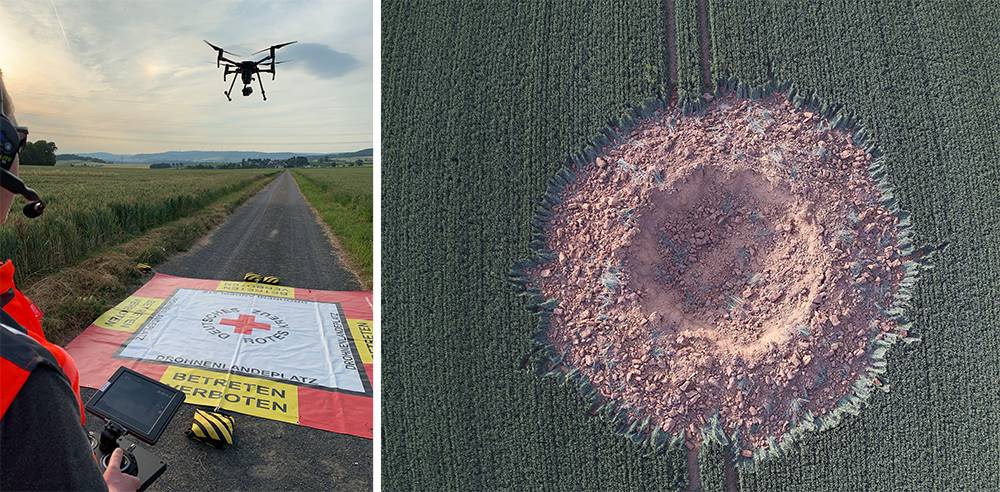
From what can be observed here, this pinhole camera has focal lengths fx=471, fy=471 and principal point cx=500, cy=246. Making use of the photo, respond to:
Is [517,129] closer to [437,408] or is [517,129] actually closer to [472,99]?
[472,99]

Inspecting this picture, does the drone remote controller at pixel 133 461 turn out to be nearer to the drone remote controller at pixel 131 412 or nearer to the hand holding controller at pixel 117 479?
the drone remote controller at pixel 131 412

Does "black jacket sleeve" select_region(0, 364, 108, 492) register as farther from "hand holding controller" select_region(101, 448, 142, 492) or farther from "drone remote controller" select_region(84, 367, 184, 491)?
"drone remote controller" select_region(84, 367, 184, 491)

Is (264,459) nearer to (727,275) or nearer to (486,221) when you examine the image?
(486,221)

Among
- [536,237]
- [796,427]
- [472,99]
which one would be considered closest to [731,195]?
[536,237]

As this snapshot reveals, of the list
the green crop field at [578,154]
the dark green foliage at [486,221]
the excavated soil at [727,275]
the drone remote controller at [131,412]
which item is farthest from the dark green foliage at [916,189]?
the drone remote controller at [131,412]

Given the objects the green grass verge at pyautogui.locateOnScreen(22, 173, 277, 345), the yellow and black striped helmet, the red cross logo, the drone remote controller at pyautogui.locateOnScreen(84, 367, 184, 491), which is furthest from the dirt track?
the green grass verge at pyautogui.locateOnScreen(22, 173, 277, 345)

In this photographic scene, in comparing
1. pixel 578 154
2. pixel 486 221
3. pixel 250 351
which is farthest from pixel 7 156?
pixel 250 351
